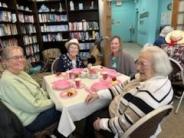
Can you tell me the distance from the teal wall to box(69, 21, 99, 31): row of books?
2893 millimetres

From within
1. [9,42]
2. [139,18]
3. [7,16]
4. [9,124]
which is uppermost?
[139,18]

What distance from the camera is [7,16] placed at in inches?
152

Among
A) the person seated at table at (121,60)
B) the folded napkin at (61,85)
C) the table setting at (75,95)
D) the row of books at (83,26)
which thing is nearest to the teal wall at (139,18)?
the row of books at (83,26)

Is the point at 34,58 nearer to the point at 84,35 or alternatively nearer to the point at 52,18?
the point at 52,18

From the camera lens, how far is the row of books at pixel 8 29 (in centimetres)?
374

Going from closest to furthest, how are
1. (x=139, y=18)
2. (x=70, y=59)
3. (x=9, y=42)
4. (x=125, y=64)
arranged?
(x=125, y=64) < (x=70, y=59) < (x=9, y=42) < (x=139, y=18)

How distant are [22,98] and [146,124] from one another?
958 mm

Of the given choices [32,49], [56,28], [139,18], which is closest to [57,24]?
[56,28]

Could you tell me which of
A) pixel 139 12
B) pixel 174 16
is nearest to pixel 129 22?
pixel 139 12

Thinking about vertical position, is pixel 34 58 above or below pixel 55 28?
below

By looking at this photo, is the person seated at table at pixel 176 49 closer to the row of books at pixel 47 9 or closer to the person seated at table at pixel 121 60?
the person seated at table at pixel 121 60

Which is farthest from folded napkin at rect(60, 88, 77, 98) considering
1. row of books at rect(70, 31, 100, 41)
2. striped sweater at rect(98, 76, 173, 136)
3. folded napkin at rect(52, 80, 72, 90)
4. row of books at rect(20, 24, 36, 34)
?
row of books at rect(70, 31, 100, 41)

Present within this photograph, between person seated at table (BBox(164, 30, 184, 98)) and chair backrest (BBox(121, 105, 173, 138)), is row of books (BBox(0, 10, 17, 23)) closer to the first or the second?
person seated at table (BBox(164, 30, 184, 98))

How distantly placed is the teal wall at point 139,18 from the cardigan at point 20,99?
613 centimetres
